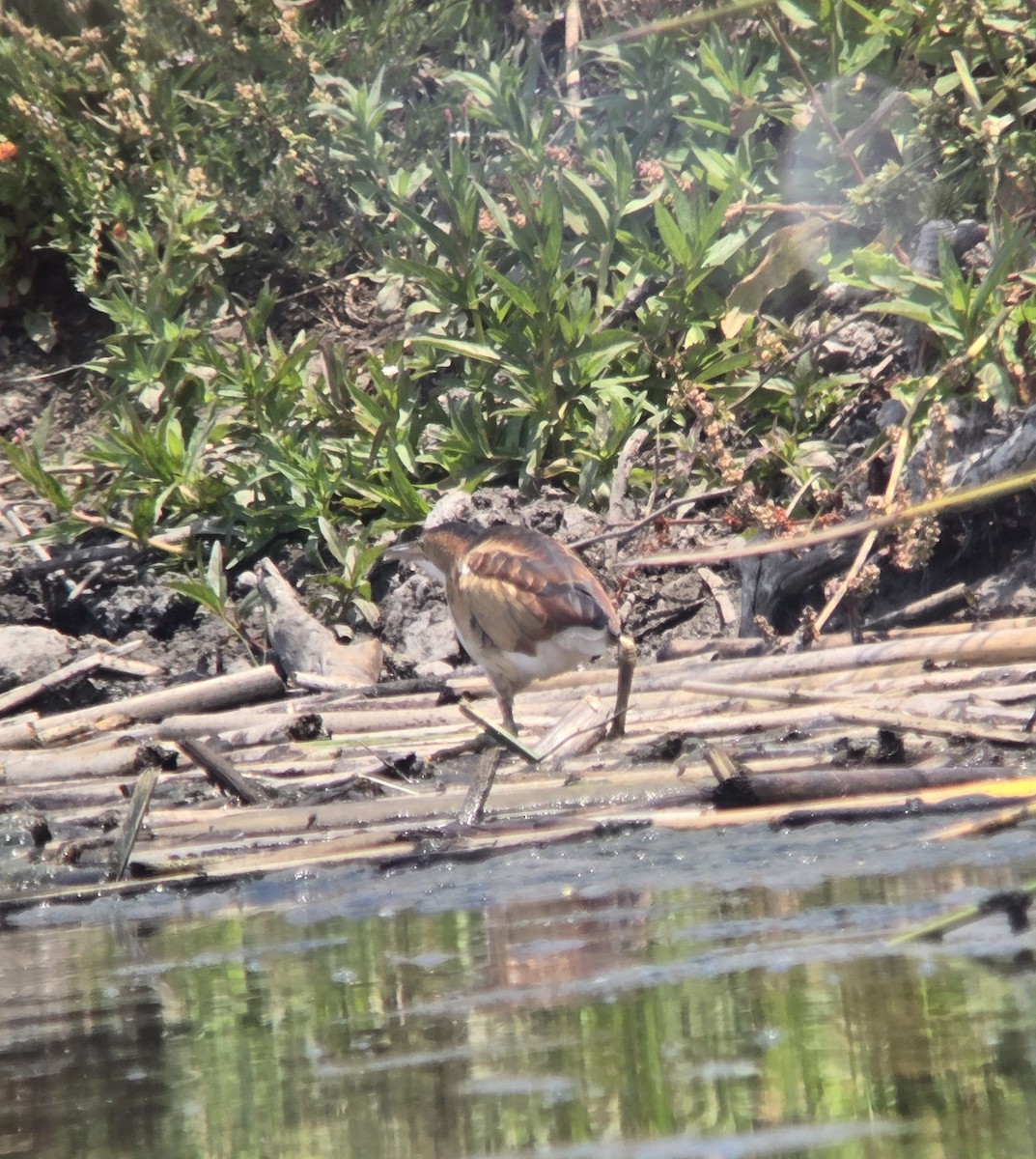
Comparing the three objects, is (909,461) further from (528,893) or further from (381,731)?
(528,893)

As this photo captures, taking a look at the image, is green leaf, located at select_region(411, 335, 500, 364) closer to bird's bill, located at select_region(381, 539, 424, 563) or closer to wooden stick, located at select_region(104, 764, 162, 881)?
bird's bill, located at select_region(381, 539, 424, 563)

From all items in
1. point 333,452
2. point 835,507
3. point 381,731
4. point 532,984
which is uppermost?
point 333,452

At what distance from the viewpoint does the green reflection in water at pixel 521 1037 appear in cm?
258

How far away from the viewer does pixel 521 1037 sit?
3080 millimetres

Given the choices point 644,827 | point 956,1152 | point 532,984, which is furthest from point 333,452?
point 956,1152

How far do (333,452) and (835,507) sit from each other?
273cm

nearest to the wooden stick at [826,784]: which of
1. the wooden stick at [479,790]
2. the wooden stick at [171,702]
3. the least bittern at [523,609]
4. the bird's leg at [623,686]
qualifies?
the wooden stick at [479,790]

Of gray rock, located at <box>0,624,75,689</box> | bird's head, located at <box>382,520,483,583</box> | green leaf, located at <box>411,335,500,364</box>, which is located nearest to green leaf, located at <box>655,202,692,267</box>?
green leaf, located at <box>411,335,500,364</box>

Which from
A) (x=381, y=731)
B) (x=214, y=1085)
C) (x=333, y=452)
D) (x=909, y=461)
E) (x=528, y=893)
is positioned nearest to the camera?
(x=214, y=1085)

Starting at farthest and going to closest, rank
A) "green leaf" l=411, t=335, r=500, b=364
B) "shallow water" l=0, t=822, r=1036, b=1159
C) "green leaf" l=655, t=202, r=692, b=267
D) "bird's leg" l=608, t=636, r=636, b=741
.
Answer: "green leaf" l=411, t=335, r=500, b=364, "green leaf" l=655, t=202, r=692, b=267, "bird's leg" l=608, t=636, r=636, b=741, "shallow water" l=0, t=822, r=1036, b=1159

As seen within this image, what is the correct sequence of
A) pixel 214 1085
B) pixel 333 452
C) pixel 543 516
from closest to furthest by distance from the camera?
pixel 214 1085, pixel 543 516, pixel 333 452

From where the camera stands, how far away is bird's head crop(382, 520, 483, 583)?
24.0ft

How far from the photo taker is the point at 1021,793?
14.6 feet

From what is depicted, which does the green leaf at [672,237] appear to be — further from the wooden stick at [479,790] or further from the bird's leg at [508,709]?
the wooden stick at [479,790]
